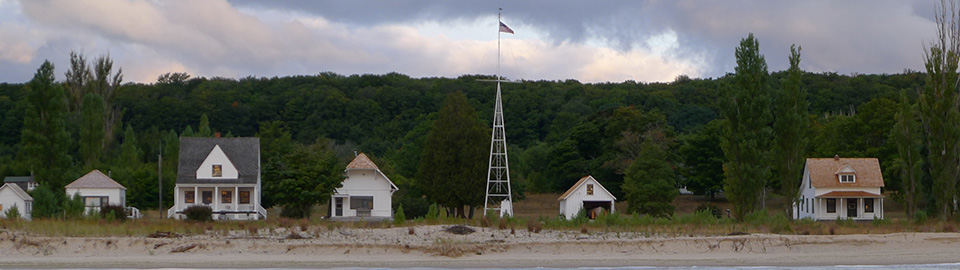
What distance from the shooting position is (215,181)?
168 feet

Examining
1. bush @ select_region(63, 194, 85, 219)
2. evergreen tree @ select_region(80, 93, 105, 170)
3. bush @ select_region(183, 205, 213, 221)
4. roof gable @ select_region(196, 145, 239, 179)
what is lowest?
bush @ select_region(183, 205, 213, 221)

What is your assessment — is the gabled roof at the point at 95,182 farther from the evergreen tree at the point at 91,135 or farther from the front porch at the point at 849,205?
the front porch at the point at 849,205

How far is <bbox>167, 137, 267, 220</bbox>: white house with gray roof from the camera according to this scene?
5097 cm

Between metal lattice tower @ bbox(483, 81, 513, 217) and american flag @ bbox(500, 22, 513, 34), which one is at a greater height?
american flag @ bbox(500, 22, 513, 34)

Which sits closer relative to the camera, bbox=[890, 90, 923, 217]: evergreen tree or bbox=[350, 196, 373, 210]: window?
bbox=[890, 90, 923, 217]: evergreen tree

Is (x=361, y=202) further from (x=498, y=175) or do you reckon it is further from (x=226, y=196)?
(x=498, y=175)

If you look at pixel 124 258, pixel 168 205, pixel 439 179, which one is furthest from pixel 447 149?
pixel 124 258

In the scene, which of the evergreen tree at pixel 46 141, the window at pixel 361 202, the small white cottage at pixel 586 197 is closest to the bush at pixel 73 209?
the window at pixel 361 202

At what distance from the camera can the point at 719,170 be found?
2712 inches

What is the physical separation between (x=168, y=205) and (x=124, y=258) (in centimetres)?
3491

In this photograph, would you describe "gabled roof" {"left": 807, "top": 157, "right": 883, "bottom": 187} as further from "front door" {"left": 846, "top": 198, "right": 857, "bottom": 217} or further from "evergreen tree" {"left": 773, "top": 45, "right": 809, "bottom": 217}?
"evergreen tree" {"left": 773, "top": 45, "right": 809, "bottom": 217}

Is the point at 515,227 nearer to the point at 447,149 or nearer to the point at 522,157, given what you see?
the point at 447,149

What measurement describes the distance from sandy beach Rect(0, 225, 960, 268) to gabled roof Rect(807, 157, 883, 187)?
2552 centimetres


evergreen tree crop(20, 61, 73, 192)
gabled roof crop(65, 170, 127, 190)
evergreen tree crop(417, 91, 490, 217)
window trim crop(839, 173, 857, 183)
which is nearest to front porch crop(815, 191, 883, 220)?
window trim crop(839, 173, 857, 183)
